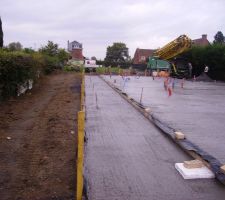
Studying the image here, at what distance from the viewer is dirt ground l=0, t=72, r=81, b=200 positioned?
19.7 ft

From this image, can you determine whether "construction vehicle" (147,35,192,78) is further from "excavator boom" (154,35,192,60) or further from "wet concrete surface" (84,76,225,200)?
"wet concrete surface" (84,76,225,200)

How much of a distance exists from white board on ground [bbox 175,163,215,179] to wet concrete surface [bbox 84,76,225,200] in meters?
0.13

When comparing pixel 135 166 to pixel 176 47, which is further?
pixel 176 47

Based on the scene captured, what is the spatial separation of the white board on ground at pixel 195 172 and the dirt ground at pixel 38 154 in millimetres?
1871

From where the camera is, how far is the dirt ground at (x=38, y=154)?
6001 millimetres

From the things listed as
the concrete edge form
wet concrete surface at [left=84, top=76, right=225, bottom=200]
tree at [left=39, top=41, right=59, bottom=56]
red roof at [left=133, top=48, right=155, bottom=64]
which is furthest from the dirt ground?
red roof at [left=133, top=48, right=155, bottom=64]

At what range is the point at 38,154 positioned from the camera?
805 centimetres

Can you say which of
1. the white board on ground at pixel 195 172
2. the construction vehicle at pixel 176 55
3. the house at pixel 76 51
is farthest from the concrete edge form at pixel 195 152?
the house at pixel 76 51

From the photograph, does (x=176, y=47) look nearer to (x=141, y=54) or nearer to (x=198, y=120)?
(x=198, y=120)

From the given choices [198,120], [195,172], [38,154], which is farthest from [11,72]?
[195,172]

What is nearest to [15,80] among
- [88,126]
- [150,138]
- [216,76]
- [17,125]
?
[17,125]

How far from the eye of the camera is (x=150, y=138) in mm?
9664

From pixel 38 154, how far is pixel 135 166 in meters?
2.09

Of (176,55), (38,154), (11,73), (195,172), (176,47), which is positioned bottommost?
(38,154)
